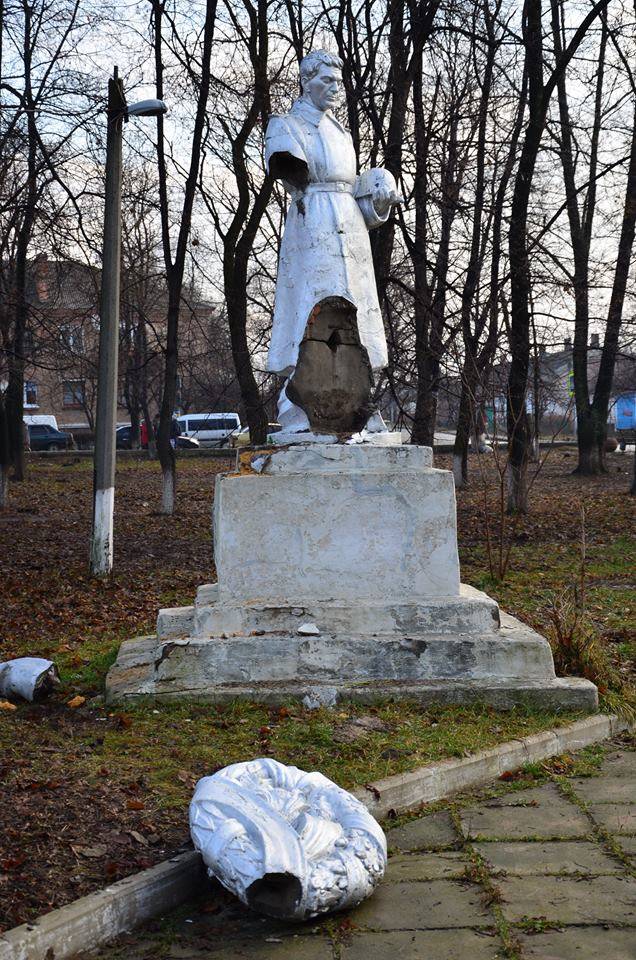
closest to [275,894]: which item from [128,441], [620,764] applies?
[620,764]

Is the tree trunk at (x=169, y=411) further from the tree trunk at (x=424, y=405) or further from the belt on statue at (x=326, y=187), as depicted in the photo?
the belt on statue at (x=326, y=187)

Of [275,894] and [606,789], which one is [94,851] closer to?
[275,894]

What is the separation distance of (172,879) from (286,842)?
19.0 inches

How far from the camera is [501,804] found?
480 centimetres

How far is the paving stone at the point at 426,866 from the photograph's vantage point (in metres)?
3.97

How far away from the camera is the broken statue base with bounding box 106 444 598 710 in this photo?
6039 mm

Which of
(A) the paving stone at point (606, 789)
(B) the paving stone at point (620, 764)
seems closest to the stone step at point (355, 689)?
(B) the paving stone at point (620, 764)

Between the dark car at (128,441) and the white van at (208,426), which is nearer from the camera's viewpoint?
the dark car at (128,441)

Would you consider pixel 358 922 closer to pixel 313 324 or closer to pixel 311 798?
pixel 311 798

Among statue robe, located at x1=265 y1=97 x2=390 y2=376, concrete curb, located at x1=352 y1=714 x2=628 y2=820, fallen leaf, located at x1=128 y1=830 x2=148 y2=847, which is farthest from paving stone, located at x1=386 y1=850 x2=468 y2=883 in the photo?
statue robe, located at x1=265 y1=97 x2=390 y2=376

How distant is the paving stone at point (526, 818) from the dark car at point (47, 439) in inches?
Result: 1764

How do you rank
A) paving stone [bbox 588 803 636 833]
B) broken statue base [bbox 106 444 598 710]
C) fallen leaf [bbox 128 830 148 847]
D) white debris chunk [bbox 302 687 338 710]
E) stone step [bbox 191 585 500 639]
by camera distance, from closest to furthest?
fallen leaf [bbox 128 830 148 847], paving stone [bbox 588 803 636 833], white debris chunk [bbox 302 687 338 710], broken statue base [bbox 106 444 598 710], stone step [bbox 191 585 500 639]

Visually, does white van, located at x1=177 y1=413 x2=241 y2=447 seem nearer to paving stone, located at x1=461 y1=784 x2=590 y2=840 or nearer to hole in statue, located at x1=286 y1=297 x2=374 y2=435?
hole in statue, located at x1=286 y1=297 x2=374 y2=435

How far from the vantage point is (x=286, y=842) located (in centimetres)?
364
